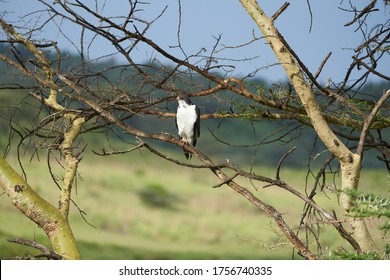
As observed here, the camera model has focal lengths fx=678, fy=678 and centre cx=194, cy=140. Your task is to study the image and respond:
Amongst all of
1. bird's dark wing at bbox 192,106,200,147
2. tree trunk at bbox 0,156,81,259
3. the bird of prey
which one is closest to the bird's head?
the bird of prey

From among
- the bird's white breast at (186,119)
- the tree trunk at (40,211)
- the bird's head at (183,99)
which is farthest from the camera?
the bird's white breast at (186,119)

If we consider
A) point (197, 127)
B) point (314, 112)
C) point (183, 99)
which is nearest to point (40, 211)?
point (183, 99)

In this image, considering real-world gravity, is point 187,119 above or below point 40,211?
above

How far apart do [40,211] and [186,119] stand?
50.1 inches

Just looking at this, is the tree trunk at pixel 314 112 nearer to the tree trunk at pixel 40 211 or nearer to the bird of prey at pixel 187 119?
the bird of prey at pixel 187 119

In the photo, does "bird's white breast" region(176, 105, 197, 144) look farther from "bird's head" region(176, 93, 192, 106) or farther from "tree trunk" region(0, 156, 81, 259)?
"tree trunk" region(0, 156, 81, 259)

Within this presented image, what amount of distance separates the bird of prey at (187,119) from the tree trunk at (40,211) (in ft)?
3.53

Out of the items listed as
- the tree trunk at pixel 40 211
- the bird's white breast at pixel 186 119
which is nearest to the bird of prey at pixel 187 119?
the bird's white breast at pixel 186 119

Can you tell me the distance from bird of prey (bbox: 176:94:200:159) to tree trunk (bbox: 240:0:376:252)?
2.82 ft

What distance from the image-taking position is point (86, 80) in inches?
149

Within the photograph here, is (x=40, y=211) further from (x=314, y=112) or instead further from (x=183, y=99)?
(x=314, y=112)

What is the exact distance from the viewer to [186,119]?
434 centimetres

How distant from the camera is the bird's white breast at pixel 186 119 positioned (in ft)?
14.1

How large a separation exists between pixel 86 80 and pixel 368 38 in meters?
1.67
